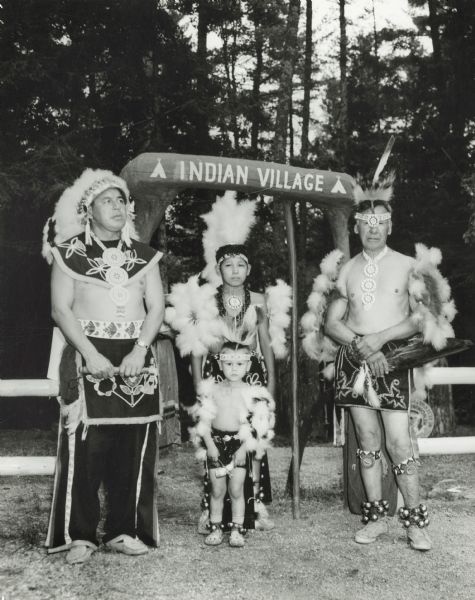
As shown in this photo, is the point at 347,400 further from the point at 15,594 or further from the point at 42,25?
the point at 42,25

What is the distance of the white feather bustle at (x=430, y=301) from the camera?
374 centimetres

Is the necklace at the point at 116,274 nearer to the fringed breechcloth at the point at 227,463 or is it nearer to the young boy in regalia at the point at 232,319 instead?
the young boy in regalia at the point at 232,319

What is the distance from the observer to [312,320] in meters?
4.23

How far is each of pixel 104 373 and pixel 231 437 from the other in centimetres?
85

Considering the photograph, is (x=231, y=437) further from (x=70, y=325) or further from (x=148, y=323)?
(x=70, y=325)

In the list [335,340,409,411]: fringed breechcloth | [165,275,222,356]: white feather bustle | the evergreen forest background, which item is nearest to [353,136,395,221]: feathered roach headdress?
[335,340,409,411]: fringed breechcloth

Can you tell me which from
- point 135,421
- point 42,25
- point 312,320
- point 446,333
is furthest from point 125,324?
point 42,25

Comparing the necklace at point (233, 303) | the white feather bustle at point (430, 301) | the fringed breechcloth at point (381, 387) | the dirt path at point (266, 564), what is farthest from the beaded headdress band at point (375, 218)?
the dirt path at point (266, 564)

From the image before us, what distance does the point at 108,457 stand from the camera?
11.8 feet

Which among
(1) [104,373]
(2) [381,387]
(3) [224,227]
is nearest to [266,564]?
(2) [381,387]

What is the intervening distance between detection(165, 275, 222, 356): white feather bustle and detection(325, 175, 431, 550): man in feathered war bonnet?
0.73m

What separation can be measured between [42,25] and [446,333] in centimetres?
902

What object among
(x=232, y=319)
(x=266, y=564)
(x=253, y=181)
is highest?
(x=253, y=181)

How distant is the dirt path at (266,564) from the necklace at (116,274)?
133 cm
